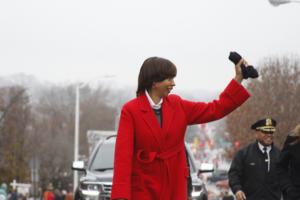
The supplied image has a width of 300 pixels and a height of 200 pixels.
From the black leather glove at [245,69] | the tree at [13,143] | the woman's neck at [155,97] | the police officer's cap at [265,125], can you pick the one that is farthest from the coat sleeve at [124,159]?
the tree at [13,143]

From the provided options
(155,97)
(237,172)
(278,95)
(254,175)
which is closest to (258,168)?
(254,175)

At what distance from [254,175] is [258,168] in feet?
0.31

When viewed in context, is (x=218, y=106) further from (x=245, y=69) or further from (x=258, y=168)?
(x=258, y=168)

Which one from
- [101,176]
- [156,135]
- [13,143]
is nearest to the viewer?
[156,135]

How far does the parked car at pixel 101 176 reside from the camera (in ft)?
42.5

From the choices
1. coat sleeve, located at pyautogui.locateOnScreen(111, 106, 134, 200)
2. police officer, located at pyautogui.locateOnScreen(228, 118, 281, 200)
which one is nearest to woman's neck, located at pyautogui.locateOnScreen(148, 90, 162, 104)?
coat sleeve, located at pyautogui.locateOnScreen(111, 106, 134, 200)

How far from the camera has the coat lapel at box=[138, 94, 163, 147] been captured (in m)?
7.00

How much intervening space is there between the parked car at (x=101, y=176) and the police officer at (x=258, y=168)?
1.51 meters

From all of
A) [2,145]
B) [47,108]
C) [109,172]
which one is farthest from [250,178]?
[47,108]

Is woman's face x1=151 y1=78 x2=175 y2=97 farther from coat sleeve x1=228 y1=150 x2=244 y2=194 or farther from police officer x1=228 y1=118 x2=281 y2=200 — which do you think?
coat sleeve x1=228 y1=150 x2=244 y2=194

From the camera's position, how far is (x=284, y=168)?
27.8 feet

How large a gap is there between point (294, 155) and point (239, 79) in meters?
1.59

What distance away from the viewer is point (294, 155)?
327 inches

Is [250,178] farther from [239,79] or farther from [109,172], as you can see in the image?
[239,79]
